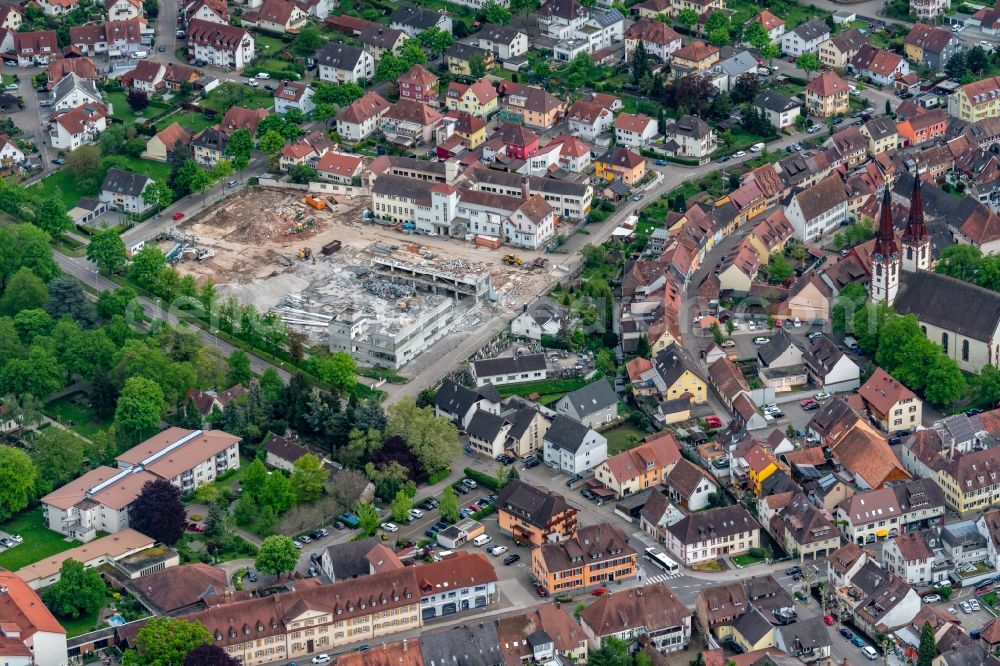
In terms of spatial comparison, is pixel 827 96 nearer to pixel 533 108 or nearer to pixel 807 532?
pixel 533 108

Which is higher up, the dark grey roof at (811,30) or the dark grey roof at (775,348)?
the dark grey roof at (811,30)

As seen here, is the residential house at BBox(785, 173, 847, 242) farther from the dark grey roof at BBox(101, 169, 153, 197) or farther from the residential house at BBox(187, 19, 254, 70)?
the residential house at BBox(187, 19, 254, 70)

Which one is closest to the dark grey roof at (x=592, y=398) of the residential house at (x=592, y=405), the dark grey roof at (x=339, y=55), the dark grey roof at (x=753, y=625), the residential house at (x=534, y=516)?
the residential house at (x=592, y=405)

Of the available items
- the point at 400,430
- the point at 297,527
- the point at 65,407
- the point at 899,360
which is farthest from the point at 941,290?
the point at 65,407

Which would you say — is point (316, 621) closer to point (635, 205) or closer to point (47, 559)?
point (47, 559)

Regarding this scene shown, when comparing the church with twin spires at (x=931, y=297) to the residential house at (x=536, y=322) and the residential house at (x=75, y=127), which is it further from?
the residential house at (x=75, y=127)

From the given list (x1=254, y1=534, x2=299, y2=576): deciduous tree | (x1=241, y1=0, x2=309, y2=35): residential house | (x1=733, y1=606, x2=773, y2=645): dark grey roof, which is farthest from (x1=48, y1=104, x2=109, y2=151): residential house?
(x1=733, y1=606, x2=773, y2=645): dark grey roof

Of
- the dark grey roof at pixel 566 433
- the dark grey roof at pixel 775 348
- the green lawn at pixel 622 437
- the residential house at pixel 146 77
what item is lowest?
the residential house at pixel 146 77
